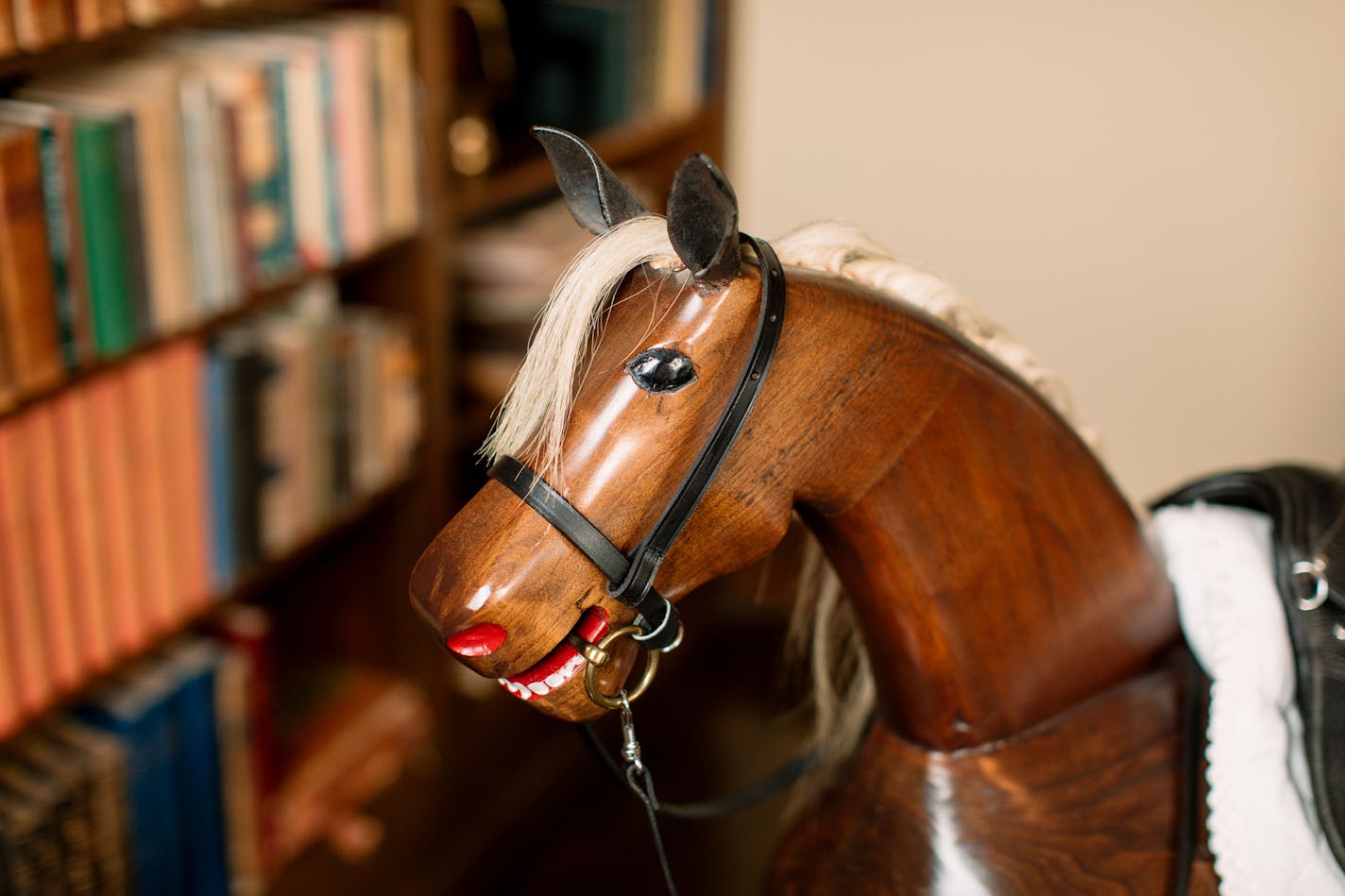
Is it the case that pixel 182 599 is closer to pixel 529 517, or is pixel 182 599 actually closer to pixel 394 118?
pixel 394 118

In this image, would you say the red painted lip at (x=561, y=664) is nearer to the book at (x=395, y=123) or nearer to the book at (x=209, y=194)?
the book at (x=209, y=194)

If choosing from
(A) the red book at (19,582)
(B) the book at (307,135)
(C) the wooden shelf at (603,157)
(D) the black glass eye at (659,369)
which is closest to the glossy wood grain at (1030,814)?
(D) the black glass eye at (659,369)

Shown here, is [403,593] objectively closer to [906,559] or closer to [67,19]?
[67,19]

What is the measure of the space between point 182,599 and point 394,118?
2.12ft

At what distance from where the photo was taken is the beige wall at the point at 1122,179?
178cm

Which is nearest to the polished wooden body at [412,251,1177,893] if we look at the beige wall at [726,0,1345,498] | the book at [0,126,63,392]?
the book at [0,126,63,392]

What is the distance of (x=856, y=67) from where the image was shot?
2057mm

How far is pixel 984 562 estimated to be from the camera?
0.79m

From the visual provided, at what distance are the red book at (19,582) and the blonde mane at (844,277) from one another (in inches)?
24.6

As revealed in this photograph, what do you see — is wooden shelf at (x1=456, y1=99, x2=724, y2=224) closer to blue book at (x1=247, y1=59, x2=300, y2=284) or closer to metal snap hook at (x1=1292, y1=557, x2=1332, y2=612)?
blue book at (x1=247, y1=59, x2=300, y2=284)

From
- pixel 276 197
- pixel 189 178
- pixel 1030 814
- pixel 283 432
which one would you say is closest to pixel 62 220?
pixel 189 178

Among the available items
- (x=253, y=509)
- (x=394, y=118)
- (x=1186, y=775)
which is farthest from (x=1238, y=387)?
(x=253, y=509)

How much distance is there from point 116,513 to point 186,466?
0.32 feet

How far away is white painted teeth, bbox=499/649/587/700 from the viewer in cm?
69
